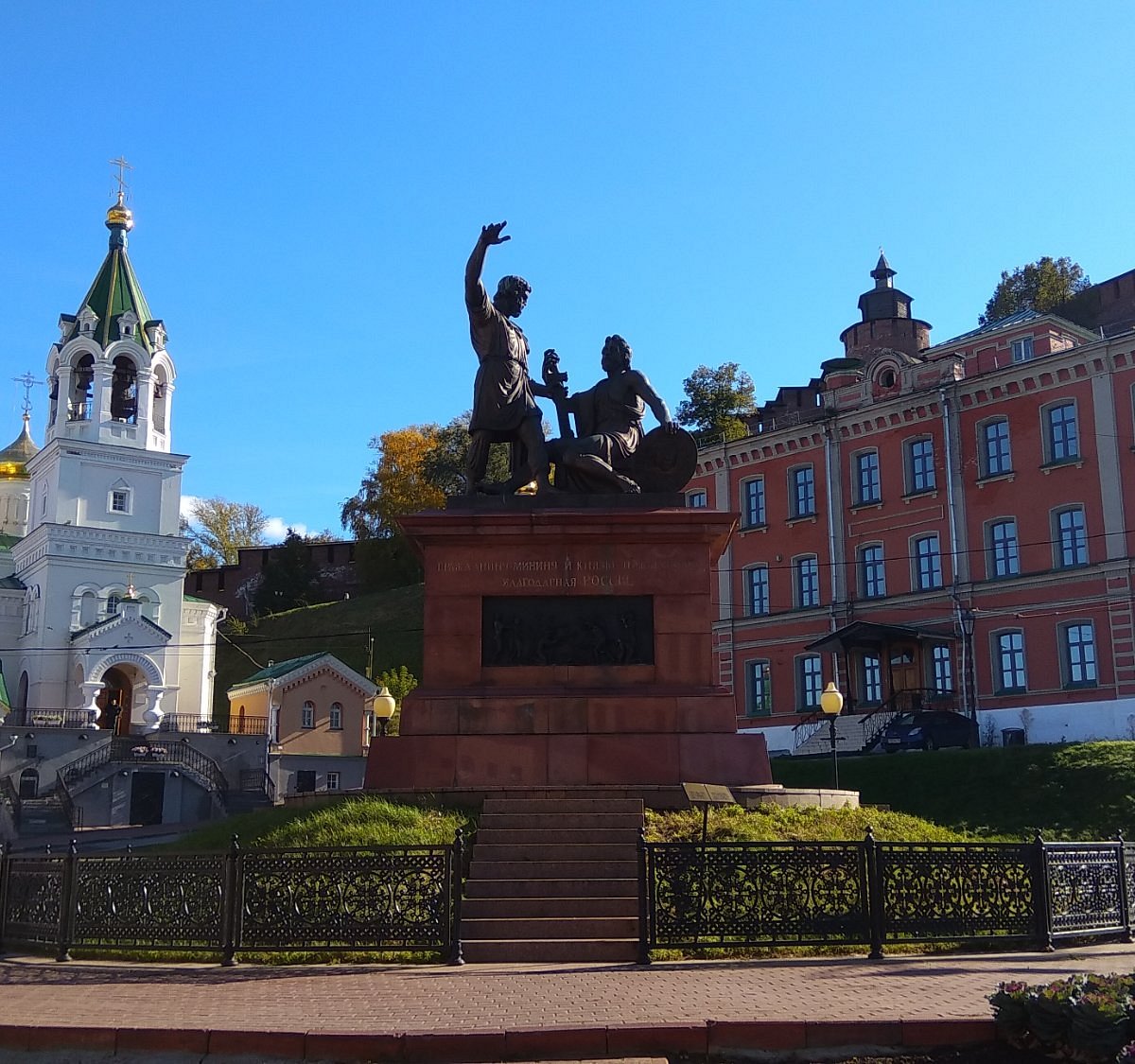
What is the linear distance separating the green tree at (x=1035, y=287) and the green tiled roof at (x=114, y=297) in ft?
146

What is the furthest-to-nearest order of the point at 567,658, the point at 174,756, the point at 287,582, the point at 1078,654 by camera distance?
1. the point at 287,582
2. the point at 174,756
3. the point at 1078,654
4. the point at 567,658

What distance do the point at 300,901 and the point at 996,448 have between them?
3820cm

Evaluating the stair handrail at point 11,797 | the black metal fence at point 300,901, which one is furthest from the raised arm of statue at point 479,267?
the stair handrail at point 11,797

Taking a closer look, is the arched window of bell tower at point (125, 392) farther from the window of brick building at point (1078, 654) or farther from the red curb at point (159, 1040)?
the red curb at point (159, 1040)

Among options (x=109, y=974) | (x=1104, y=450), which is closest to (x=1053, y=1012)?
(x=109, y=974)

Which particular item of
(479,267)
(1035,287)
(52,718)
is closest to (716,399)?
(1035,287)

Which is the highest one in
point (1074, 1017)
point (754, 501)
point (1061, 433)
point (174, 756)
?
point (754, 501)

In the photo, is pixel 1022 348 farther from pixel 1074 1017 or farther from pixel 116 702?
pixel 1074 1017

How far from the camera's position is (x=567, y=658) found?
650 inches

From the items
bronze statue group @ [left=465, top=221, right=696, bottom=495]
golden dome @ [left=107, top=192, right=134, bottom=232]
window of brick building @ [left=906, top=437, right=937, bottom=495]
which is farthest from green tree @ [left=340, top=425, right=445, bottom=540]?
bronze statue group @ [left=465, top=221, right=696, bottom=495]

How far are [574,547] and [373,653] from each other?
64.8 m

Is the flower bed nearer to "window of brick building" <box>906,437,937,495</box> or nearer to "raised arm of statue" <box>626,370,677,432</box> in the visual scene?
"raised arm of statue" <box>626,370,677,432</box>

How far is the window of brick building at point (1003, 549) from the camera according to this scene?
144ft

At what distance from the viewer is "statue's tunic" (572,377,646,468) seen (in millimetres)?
18156
